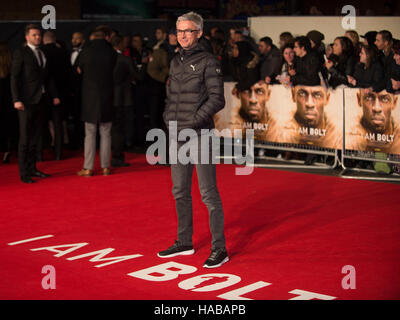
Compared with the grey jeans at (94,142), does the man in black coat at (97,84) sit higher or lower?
higher

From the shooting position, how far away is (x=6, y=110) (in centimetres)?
1273

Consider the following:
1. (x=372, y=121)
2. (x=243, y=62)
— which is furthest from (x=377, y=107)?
(x=243, y=62)

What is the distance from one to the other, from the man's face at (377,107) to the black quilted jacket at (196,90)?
15.9ft

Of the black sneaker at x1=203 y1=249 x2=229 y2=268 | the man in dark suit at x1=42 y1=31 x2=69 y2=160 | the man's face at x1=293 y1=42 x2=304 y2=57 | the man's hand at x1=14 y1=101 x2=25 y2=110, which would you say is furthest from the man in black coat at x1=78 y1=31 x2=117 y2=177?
the black sneaker at x1=203 y1=249 x2=229 y2=268

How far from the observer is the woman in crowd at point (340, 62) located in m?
11.4

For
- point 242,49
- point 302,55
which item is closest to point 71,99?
point 242,49

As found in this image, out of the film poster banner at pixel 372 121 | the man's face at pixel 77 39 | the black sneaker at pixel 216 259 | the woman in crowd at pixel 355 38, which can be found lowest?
the black sneaker at pixel 216 259

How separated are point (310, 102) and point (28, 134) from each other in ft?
13.9

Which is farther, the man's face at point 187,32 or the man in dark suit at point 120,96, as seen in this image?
the man in dark suit at point 120,96

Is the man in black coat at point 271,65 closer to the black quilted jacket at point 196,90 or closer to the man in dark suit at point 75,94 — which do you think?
the man in dark suit at point 75,94

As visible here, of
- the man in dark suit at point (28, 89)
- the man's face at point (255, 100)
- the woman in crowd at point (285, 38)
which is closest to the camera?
the man in dark suit at point (28, 89)

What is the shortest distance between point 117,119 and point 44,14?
995cm

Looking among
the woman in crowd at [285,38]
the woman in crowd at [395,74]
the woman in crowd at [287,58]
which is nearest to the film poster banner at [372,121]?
the woman in crowd at [395,74]

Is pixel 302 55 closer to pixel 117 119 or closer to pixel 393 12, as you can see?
pixel 117 119
